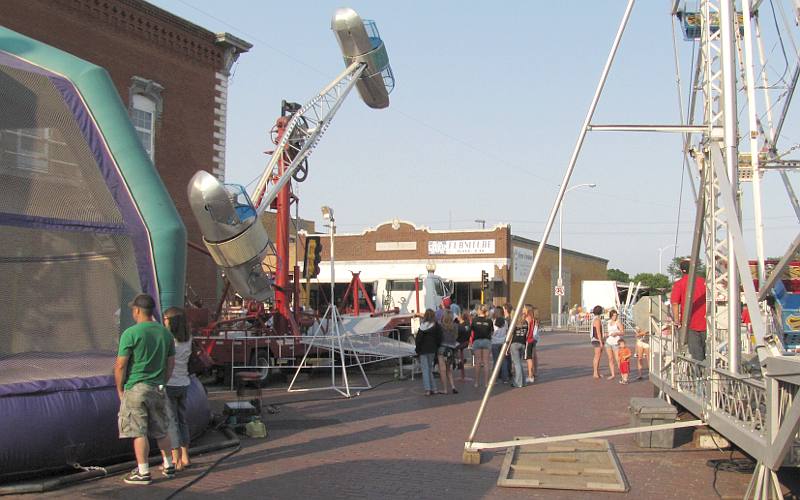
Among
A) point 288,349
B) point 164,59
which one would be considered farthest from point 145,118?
point 288,349

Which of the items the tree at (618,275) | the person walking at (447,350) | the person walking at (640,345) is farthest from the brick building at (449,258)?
the tree at (618,275)

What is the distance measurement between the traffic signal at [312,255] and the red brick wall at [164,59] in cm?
562

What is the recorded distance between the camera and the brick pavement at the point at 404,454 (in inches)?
277

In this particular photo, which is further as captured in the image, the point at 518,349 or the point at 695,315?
the point at 518,349

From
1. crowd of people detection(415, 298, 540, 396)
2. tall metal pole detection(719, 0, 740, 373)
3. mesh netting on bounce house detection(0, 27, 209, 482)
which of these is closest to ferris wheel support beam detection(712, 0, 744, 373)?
tall metal pole detection(719, 0, 740, 373)

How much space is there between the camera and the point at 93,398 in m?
7.59

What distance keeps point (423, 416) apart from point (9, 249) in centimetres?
587

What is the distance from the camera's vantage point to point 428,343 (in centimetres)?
1388

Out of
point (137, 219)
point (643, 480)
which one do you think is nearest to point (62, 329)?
point (137, 219)

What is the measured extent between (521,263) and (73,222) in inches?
1777

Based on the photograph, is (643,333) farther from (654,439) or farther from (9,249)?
(9,249)

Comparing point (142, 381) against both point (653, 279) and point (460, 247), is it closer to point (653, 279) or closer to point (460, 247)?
point (460, 247)

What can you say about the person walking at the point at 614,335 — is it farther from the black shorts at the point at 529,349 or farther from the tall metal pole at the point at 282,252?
the tall metal pole at the point at 282,252

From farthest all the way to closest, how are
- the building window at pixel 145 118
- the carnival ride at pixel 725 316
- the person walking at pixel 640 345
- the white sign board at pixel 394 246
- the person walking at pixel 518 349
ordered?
the white sign board at pixel 394 246 < the building window at pixel 145 118 < the person walking at pixel 640 345 < the person walking at pixel 518 349 < the carnival ride at pixel 725 316
